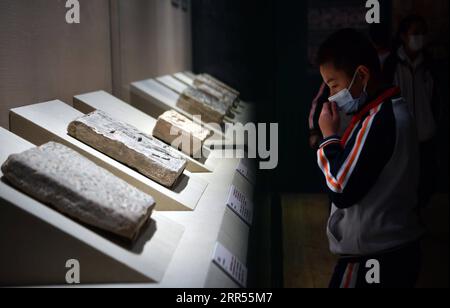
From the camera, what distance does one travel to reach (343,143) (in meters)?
1.59

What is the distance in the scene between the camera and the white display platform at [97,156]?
7.69ft

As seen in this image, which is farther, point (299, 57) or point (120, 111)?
point (120, 111)

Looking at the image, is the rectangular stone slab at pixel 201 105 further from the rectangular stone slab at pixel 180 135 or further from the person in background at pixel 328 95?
the person in background at pixel 328 95

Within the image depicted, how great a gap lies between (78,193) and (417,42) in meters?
1.15

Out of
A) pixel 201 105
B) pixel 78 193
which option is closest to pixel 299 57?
pixel 78 193

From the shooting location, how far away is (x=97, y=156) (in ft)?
7.86

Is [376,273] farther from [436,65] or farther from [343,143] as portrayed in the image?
[436,65]

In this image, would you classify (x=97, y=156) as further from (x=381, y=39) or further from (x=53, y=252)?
(x=381, y=39)

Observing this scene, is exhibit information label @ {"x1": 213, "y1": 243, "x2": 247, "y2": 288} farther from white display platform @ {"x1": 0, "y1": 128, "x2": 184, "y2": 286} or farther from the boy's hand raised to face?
the boy's hand raised to face

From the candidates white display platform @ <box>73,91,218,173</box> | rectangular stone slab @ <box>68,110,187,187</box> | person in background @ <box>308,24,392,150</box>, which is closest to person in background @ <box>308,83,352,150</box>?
person in background @ <box>308,24,392,150</box>

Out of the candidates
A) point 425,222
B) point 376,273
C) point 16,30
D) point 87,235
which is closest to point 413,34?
point 425,222

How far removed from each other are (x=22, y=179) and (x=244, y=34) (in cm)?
115

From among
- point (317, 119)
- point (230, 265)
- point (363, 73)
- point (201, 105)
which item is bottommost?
point (230, 265)

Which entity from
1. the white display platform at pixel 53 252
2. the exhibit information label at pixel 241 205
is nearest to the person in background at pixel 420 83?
the exhibit information label at pixel 241 205
